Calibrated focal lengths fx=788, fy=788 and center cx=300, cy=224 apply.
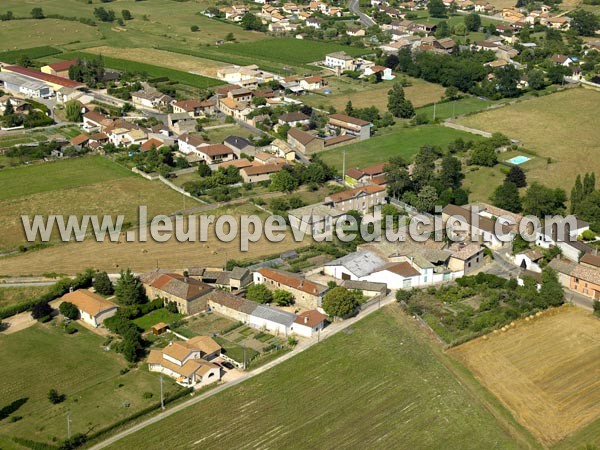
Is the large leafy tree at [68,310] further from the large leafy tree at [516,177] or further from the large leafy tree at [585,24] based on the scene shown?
the large leafy tree at [585,24]

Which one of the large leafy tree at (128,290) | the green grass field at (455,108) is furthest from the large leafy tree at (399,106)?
the large leafy tree at (128,290)

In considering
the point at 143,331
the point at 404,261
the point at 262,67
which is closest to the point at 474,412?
the point at 404,261

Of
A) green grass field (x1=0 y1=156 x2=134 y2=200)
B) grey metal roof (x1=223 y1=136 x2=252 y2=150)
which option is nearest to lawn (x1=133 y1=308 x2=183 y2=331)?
green grass field (x1=0 y1=156 x2=134 y2=200)

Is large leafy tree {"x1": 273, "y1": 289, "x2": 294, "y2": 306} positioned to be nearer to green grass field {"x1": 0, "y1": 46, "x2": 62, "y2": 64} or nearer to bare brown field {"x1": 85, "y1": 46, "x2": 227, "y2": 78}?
bare brown field {"x1": 85, "y1": 46, "x2": 227, "y2": 78}

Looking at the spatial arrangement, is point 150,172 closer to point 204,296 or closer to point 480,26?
point 204,296

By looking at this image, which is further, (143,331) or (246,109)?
(246,109)

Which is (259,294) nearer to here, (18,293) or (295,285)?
(295,285)
